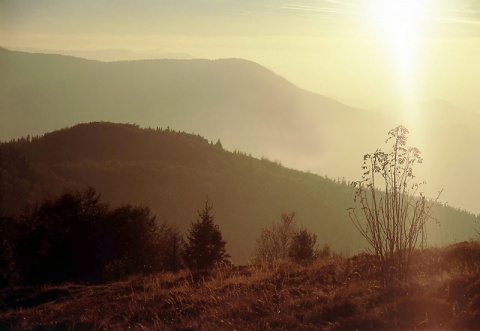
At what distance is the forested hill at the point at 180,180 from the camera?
137 metres

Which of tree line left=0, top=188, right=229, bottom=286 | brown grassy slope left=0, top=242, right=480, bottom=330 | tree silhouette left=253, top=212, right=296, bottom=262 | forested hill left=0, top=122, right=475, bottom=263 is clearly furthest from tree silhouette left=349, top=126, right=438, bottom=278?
forested hill left=0, top=122, right=475, bottom=263

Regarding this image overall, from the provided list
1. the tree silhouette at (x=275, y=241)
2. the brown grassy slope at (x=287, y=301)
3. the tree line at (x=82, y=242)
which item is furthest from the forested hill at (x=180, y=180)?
the brown grassy slope at (x=287, y=301)

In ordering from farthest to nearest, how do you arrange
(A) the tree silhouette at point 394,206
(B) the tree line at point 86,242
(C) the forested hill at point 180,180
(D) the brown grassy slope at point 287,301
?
1. (C) the forested hill at point 180,180
2. (B) the tree line at point 86,242
3. (A) the tree silhouette at point 394,206
4. (D) the brown grassy slope at point 287,301

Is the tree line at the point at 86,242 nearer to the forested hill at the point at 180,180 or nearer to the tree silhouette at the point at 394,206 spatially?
the tree silhouette at the point at 394,206

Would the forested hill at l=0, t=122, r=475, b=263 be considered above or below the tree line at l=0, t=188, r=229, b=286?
above

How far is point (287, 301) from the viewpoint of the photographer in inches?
339

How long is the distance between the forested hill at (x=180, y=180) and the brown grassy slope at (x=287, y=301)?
104 meters

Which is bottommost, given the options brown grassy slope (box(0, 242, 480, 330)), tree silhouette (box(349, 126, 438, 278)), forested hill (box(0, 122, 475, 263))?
brown grassy slope (box(0, 242, 480, 330))

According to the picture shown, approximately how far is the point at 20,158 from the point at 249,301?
12664 centimetres

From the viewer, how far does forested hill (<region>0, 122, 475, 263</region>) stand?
13662cm

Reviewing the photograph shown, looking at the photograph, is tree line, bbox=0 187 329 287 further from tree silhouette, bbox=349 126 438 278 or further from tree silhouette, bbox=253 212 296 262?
tree silhouette, bbox=349 126 438 278

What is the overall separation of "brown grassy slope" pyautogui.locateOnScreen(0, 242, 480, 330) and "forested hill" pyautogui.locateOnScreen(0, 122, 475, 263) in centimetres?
10377

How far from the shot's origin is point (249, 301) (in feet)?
28.8

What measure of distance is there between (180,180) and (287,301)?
151747 millimetres
